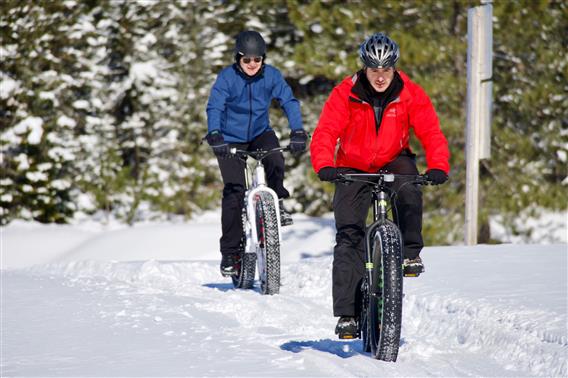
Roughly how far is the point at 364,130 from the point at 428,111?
1.32ft

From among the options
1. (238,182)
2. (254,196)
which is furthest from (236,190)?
(254,196)

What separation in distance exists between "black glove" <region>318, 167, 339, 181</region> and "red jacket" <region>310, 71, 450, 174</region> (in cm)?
17

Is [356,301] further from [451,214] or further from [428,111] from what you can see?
[451,214]

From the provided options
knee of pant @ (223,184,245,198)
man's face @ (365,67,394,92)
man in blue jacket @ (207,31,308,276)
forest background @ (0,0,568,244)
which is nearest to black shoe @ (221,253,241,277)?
man in blue jacket @ (207,31,308,276)

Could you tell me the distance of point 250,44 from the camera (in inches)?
339

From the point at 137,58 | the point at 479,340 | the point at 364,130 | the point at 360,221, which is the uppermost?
the point at 137,58

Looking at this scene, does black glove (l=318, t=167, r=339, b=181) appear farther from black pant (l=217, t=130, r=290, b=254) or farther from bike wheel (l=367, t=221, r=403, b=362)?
black pant (l=217, t=130, r=290, b=254)

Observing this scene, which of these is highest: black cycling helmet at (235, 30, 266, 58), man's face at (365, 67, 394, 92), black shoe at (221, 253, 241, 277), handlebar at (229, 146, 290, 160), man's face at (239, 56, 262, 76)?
black cycling helmet at (235, 30, 266, 58)

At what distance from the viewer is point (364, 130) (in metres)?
6.05

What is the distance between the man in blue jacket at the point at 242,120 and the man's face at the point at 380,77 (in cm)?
274

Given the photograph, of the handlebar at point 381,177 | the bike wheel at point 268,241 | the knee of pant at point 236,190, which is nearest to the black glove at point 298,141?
the bike wheel at point 268,241

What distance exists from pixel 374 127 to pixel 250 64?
9.72 ft

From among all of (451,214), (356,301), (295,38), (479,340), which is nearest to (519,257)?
(479,340)

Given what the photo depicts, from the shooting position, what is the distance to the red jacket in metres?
6.00
